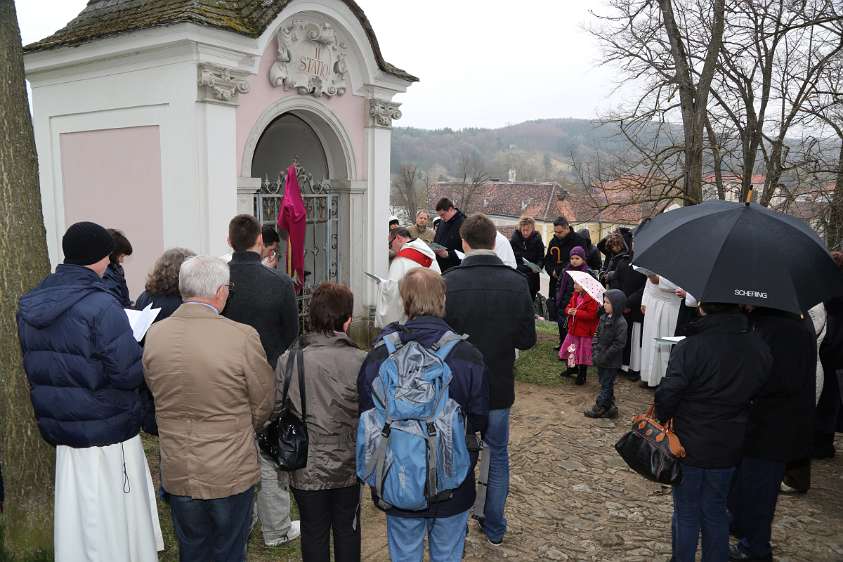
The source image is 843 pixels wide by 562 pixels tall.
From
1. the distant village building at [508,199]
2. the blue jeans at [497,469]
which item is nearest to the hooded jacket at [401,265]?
the blue jeans at [497,469]

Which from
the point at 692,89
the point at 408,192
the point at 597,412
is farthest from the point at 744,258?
the point at 408,192

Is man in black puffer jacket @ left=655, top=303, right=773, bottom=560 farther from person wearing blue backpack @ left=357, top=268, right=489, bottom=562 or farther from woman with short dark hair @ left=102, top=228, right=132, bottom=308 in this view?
woman with short dark hair @ left=102, top=228, right=132, bottom=308

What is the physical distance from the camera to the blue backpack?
9.00 ft

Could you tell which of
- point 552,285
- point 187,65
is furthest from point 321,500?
point 552,285

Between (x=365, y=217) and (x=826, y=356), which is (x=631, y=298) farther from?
(x=365, y=217)

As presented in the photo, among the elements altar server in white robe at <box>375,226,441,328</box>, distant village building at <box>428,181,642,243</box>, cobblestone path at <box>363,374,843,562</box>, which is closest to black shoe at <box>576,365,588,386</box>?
cobblestone path at <box>363,374,843,562</box>

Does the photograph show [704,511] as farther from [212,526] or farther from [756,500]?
[212,526]

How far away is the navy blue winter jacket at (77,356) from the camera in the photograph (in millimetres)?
2979

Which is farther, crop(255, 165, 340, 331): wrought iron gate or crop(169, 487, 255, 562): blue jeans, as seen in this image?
crop(255, 165, 340, 331): wrought iron gate

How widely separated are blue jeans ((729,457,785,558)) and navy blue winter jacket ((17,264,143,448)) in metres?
3.46

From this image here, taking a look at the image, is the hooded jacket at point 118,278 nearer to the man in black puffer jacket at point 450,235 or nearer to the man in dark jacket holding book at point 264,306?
the man in dark jacket holding book at point 264,306

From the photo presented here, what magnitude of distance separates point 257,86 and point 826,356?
6077mm

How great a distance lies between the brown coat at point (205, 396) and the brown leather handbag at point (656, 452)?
198 centimetres

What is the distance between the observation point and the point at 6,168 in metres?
3.77
